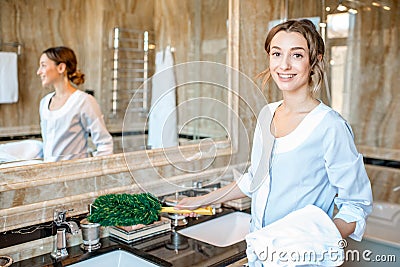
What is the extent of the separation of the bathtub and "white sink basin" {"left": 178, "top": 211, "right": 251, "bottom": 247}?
64cm

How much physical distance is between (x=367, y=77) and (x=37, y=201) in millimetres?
2264

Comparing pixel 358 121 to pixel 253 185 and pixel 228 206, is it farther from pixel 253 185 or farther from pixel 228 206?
pixel 253 185

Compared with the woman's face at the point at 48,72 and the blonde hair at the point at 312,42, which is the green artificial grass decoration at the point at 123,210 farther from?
the blonde hair at the point at 312,42

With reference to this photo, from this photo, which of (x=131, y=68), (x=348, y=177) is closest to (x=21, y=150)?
(x=131, y=68)

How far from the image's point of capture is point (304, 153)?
4.47 feet

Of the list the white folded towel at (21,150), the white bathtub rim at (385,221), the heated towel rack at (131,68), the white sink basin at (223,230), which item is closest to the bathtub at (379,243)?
the white bathtub rim at (385,221)

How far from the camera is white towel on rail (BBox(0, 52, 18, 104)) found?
2072 millimetres

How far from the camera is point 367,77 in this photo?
3.02 meters

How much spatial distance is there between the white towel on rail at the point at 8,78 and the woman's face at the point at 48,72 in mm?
111

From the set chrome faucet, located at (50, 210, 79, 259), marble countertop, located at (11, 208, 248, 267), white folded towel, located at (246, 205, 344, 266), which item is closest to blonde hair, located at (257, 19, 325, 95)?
white folded towel, located at (246, 205, 344, 266)

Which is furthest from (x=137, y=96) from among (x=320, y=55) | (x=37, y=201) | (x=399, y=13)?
(x=399, y=13)

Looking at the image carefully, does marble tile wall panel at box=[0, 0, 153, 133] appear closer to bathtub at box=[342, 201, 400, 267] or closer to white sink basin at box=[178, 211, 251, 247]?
white sink basin at box=[178, 211, 251, 247]

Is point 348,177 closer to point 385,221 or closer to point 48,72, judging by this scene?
point 48,72

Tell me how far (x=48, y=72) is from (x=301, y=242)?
4.83 ft
